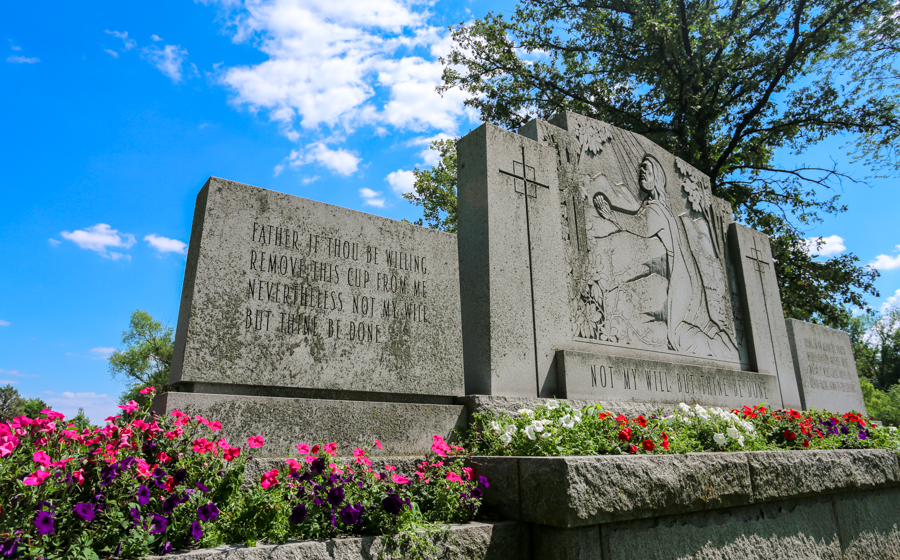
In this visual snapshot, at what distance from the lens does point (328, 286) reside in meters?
3.91

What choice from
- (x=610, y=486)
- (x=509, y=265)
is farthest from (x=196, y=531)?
(x=509, y=265)

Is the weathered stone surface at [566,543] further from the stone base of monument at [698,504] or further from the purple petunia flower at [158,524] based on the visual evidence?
the purple petunia flower at [158,524]

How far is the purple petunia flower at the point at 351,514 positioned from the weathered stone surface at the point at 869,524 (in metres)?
4.36

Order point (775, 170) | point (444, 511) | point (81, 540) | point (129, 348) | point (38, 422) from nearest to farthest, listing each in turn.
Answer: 1. point (81, 540)
2. point (38, 422)
3. point (444, 511)
4. point (775, 170)
5. point (129, 348)

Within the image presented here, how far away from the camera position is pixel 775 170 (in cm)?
1421

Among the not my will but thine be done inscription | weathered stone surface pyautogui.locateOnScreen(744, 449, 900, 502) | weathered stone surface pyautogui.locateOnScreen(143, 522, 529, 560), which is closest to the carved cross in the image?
the not my will but thine be done inscription

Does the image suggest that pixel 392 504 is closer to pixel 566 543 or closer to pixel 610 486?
pixel 566 543

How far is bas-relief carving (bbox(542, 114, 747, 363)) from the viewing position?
→ 6.13 metres

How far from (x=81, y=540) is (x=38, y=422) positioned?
2.41 ft

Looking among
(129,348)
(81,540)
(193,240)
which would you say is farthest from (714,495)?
(129,348)

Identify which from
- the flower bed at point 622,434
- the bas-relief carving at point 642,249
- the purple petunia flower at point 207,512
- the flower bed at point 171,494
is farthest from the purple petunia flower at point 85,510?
the bas-relief carving at point 642,249

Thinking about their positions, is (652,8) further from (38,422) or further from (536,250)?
(38,422)

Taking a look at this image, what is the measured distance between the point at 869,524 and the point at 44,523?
20.4 ft

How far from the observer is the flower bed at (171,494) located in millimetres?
2074
